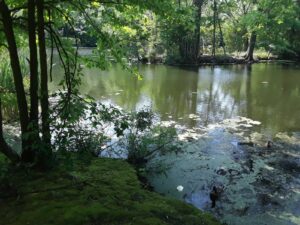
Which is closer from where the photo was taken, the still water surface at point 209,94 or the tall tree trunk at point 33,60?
the tall tree trunk at point 33,60

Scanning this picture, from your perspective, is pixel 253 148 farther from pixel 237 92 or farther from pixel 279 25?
pixel 279 25

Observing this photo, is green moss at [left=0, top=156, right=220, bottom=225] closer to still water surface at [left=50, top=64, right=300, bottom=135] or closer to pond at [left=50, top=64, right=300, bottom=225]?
pond at [left=50, top=64, right=300, bottom=225]

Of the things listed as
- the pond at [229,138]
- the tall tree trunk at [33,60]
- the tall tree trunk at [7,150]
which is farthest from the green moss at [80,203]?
the pond at [229,138]

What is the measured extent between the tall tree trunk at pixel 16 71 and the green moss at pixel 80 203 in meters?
0.30

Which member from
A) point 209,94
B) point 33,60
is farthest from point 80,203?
point 209,94

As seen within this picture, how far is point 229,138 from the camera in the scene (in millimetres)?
7922

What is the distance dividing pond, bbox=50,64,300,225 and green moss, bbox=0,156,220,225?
42.3 inches

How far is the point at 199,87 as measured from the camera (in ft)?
49.6

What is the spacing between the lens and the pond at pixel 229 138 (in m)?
4.96

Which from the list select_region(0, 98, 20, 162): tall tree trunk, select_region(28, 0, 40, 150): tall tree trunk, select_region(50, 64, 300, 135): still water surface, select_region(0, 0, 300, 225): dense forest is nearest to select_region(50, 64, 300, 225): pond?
select_region(50, 64, 300, 135): still water surface

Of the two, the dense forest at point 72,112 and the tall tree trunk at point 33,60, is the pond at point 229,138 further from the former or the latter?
the tall tree trunk at point 33,60

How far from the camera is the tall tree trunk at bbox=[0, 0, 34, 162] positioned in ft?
11.2

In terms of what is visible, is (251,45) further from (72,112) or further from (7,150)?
(72,112)

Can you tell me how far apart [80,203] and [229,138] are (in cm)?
511
